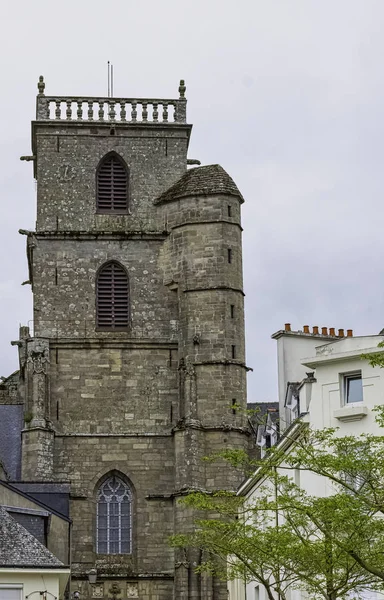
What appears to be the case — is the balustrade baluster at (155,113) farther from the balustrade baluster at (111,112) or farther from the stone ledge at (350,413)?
the stone ledge at (350,413)

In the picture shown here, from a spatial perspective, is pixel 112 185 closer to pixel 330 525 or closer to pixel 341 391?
pixel 341 391

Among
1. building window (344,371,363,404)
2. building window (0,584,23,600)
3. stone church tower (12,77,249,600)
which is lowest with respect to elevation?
building window (0,584,23,600)

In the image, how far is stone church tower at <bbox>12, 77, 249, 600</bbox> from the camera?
47.9 m

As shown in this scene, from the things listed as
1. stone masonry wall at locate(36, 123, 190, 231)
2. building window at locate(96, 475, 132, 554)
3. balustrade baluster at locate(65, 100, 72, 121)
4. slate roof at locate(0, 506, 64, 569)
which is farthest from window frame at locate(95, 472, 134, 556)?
slate roof at locate(0, 506, 64, 569)

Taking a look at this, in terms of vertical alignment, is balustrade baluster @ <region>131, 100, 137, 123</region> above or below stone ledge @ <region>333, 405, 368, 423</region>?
above

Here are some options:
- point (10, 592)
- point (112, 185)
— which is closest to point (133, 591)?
point (112, 185)

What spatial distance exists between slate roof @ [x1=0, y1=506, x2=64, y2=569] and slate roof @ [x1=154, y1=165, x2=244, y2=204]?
21773 millimetres

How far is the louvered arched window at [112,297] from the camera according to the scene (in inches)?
1991

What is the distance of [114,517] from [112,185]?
11.1 m

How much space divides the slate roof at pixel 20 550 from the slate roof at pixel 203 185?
21.8 meters

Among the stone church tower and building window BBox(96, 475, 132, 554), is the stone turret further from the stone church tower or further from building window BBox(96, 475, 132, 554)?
building window BBox(96, 475, 132, 554)

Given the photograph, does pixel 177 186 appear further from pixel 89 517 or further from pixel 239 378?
pixel 89 517

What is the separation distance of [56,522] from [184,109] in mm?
18498

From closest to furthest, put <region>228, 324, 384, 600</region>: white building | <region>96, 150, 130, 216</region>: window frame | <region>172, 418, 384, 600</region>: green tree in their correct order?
<region>172, 418, 384, 600</region>: green tree
<region>228, 324, 384, 600</region>: white building
<region>96, 150, 130, 216</region>: window frame
